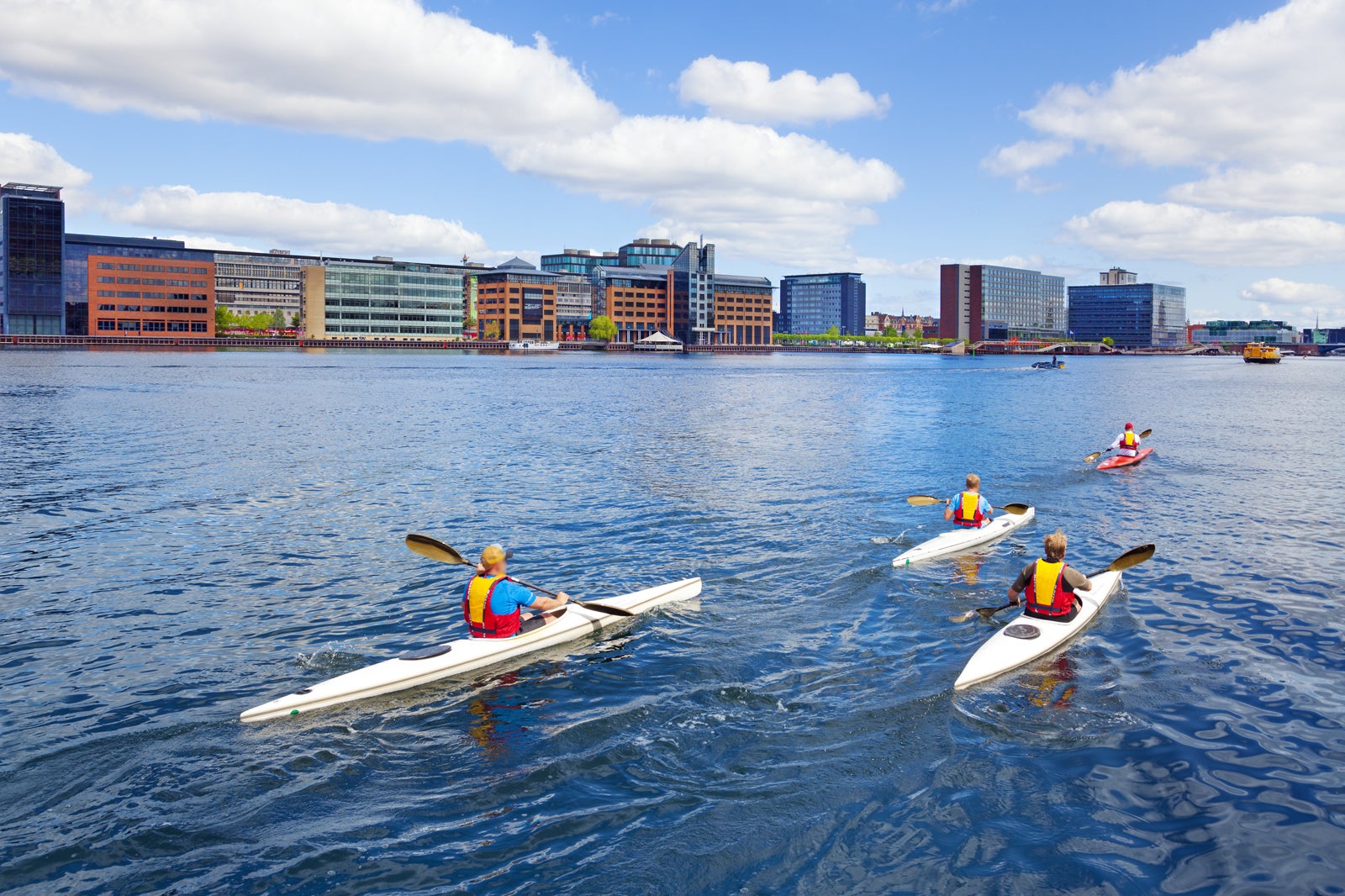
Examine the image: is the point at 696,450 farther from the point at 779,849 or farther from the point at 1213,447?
the point at 779,849

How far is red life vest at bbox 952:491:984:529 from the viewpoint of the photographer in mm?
22562

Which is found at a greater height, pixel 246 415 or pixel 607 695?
pixel 246 415

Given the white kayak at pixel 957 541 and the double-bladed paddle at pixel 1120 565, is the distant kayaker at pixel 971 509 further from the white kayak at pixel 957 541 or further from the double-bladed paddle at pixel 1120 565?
the double-bladed paddle at pixel 1120 565

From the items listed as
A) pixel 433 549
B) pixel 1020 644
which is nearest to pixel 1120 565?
pixel 1020 644

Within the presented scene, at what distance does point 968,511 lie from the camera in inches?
889

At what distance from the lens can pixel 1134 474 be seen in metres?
35.4

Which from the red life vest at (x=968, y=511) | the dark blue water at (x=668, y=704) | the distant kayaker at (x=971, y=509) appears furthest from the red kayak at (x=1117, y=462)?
the red life vest at (x=968, y=511)

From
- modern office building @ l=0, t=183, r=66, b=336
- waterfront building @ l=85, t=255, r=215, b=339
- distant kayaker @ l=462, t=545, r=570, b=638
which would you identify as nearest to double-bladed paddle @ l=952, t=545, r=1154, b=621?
distant kayaker @ l=462, t=545, r=570, b=638

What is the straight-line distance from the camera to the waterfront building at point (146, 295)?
18900 centimetres

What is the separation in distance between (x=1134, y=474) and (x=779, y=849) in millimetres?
31762

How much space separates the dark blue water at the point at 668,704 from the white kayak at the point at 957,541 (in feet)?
1.78

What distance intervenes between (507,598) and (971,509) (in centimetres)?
1351

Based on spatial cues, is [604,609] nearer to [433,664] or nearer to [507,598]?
[507,598]

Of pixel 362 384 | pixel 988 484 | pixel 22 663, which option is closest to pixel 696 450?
pixel 988 484
